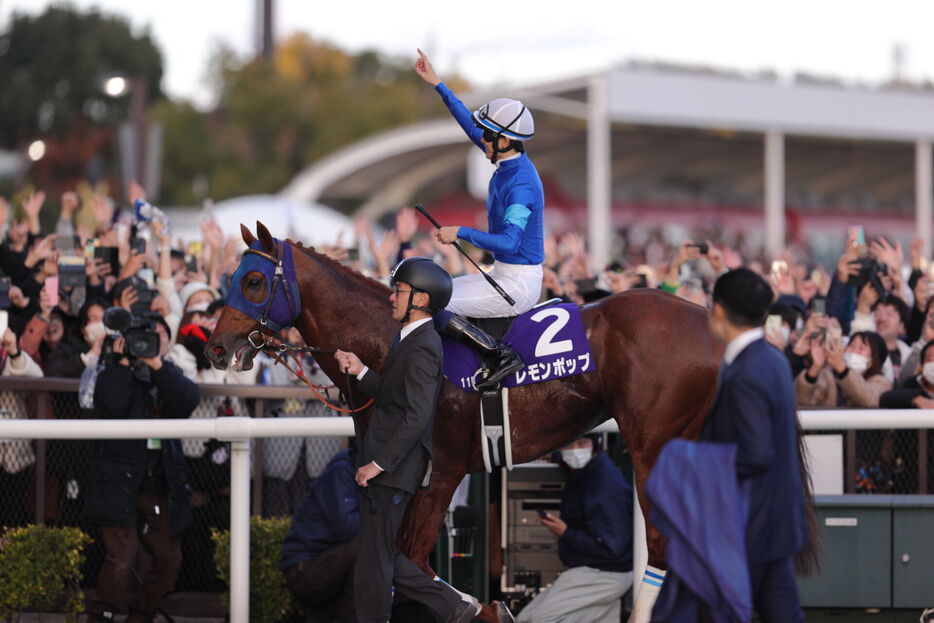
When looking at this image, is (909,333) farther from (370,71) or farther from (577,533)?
(370,71)

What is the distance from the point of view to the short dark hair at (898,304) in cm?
977

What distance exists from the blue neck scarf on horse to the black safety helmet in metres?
0.64

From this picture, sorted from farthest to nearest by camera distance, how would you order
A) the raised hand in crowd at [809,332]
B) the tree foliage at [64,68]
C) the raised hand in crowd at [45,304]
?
1. the tree foliage at [64,68]
2. the raised hand in crowd at [45,304]
3. the raised hand in crowd at [809,332]

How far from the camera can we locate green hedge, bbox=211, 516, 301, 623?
724cm

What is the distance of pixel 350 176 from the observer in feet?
116

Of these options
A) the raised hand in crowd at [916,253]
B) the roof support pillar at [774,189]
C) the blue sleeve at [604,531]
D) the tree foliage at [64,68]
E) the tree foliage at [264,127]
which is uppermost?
the tree foliage at [64,68]

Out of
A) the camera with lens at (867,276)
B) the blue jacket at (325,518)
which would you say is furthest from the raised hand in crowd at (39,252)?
the camera with lens at (867,276)

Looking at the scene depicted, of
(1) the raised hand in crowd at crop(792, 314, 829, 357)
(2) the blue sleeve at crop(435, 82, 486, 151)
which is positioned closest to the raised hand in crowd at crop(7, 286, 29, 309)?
(2) the blue sleeve at crop(435, 82, 486, 151)

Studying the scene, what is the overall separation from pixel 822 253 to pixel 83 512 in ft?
93.1

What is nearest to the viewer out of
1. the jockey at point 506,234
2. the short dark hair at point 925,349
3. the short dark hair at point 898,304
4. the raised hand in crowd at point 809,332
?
the jockey at point 506,234

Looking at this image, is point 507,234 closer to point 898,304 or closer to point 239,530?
point 239,530

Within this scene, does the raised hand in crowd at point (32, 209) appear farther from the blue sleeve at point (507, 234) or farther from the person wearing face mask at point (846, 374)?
the person wearing face mask at point (846, 374)

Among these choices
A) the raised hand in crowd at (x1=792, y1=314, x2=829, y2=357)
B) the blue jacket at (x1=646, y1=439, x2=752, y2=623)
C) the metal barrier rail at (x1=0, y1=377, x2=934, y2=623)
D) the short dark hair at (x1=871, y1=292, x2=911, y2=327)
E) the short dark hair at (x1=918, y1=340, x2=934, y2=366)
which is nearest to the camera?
the blue jacket at (x1=646, y1=439, x2=752, y2=623)

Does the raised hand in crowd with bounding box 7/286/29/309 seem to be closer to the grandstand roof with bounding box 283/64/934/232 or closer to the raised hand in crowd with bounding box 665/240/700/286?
the raised hand in crowd with bounding box 665/240/700/286
